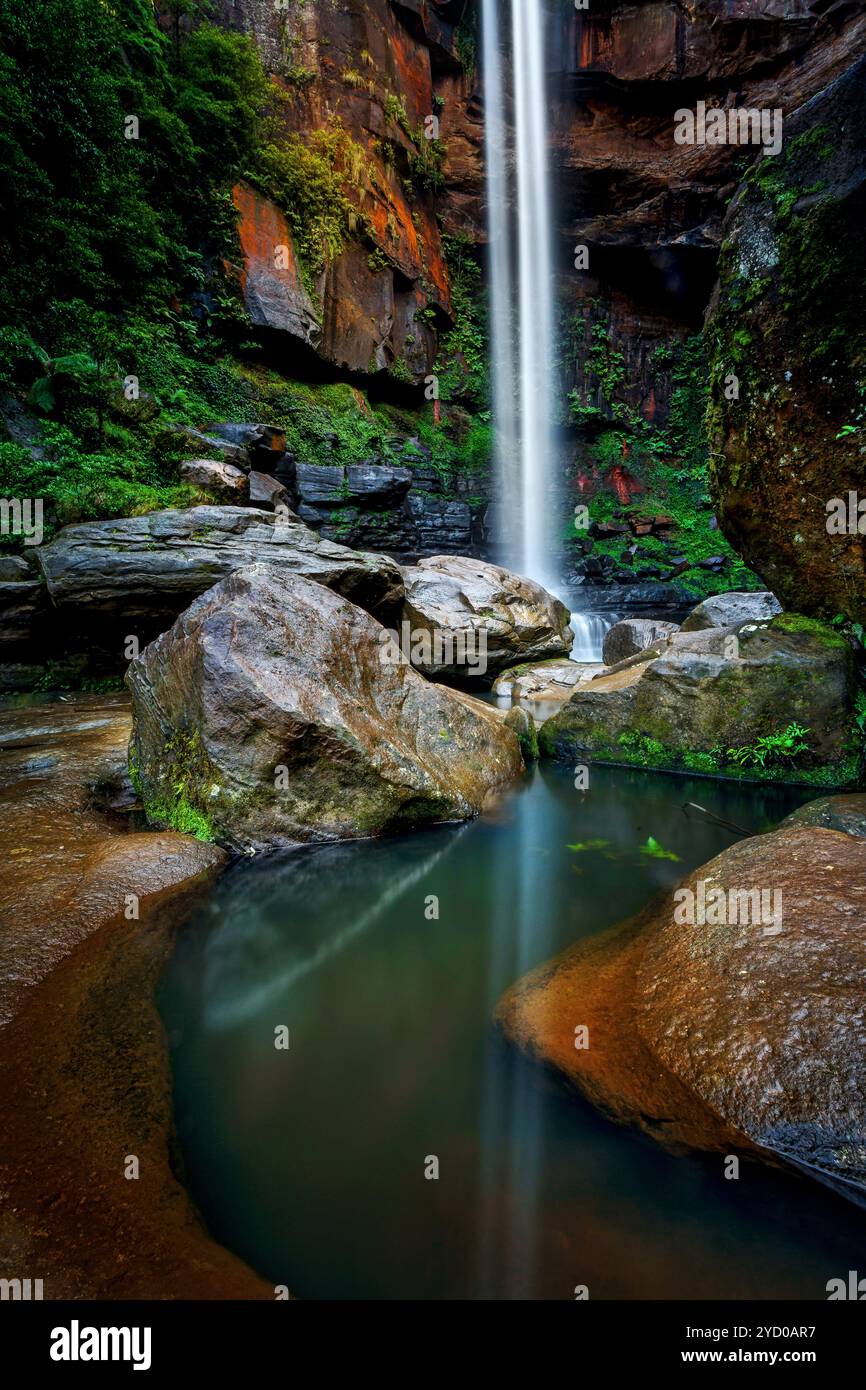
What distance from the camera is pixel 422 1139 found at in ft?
5.75

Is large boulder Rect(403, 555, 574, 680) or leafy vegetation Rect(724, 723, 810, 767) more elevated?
large boulder Rect(403, 555, 574, 680)

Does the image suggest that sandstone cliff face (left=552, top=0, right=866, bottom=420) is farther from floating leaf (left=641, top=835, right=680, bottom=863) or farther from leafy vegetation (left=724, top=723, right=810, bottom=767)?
floating leaf (left=641, top=835, right=680, bottom=863)

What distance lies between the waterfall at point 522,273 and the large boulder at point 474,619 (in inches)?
468

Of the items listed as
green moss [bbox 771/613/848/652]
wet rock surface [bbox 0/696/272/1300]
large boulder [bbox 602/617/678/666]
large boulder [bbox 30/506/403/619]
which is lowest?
wet rock surface [bbox 0/696/272/1300]

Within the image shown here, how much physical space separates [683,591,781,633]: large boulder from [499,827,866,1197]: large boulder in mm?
6435

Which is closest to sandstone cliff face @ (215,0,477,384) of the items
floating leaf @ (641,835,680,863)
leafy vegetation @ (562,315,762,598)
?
leafy vegetation @ (562,315,762,598)

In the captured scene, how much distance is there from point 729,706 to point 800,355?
9.69 feet

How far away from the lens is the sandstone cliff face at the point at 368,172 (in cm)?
1705

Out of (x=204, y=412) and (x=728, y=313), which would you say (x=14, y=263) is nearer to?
(x=204, y=412)

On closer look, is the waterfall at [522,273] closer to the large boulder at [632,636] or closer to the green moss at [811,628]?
the large boulder at [632,636]

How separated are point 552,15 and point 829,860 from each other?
1332 inches

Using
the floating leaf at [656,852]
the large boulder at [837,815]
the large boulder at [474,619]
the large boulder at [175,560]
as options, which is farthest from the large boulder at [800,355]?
the large boulder at [175,560]

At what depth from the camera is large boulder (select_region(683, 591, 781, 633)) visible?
8.47 metres

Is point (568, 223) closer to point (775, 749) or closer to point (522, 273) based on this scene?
point (522, 273)
